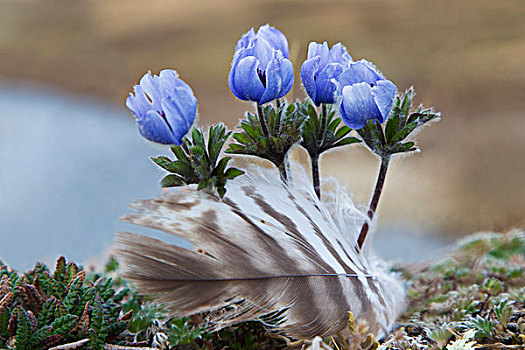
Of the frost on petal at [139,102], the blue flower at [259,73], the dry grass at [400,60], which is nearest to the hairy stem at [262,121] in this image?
the blue flower at [259,73]

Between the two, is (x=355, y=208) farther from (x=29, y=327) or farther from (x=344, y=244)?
(x=29, y=327)

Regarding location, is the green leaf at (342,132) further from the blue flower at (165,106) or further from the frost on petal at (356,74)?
the blue flower at (165,106)

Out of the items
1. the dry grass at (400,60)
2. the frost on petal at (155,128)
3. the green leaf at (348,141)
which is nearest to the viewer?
the frost on petal at (155,128)

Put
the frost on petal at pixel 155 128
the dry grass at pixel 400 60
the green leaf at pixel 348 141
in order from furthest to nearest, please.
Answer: the dry grass at pixel 400 60 < the green leaf at pixel 348 141 < the frost on petal at pixel 155 128

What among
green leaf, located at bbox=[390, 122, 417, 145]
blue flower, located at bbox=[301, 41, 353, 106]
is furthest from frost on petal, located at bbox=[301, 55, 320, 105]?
green leaf, located at bbox=[390, 122, 417, 145]

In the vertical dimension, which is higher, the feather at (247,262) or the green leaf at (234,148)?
the green leaf at (234,148)

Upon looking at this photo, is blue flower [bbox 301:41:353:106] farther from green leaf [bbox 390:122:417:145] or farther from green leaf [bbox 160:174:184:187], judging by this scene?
green leaf [bbox 160:174:184:187]

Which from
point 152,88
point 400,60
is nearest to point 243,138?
point 152,88

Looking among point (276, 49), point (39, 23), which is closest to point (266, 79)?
point (276, 49)
